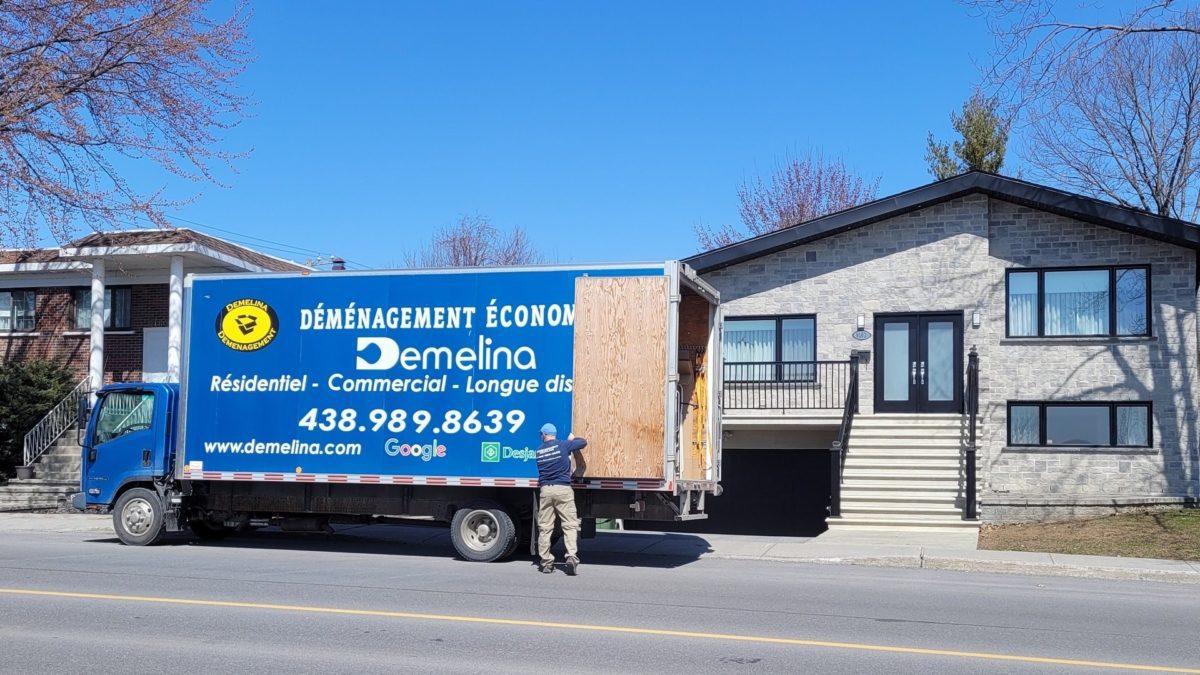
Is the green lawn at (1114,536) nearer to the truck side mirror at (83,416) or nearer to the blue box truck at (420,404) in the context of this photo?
the blue box truck at (420,404)

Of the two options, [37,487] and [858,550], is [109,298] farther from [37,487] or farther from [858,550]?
[858,550]

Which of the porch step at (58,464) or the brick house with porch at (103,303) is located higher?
the brick house with porch at (103,303)

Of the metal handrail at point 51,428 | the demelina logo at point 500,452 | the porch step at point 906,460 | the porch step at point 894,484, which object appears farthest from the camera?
the metal handrail at point 51,428

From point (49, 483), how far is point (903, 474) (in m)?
16.7

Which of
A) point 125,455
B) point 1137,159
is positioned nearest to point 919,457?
point 125,455

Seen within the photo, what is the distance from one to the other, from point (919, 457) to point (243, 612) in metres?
14.3

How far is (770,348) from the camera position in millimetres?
23156

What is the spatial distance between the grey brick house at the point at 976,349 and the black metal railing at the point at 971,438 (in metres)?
0.07

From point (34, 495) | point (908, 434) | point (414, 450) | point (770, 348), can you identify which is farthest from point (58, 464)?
point (908, 434)

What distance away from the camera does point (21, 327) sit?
1128 inches

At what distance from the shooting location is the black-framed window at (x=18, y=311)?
28531mm

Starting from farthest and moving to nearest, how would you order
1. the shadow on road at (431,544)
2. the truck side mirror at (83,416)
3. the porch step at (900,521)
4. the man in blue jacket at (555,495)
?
1. the porch step at (900,521)
2. the truck side mirror at (83,416)
3. the shadow on road at (431,544)
4. the man in blue jacket at (555,495)

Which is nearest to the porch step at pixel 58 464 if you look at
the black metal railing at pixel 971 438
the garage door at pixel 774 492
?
the garage door at pixel 774 492

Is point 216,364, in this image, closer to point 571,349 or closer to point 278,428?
point 278,428
